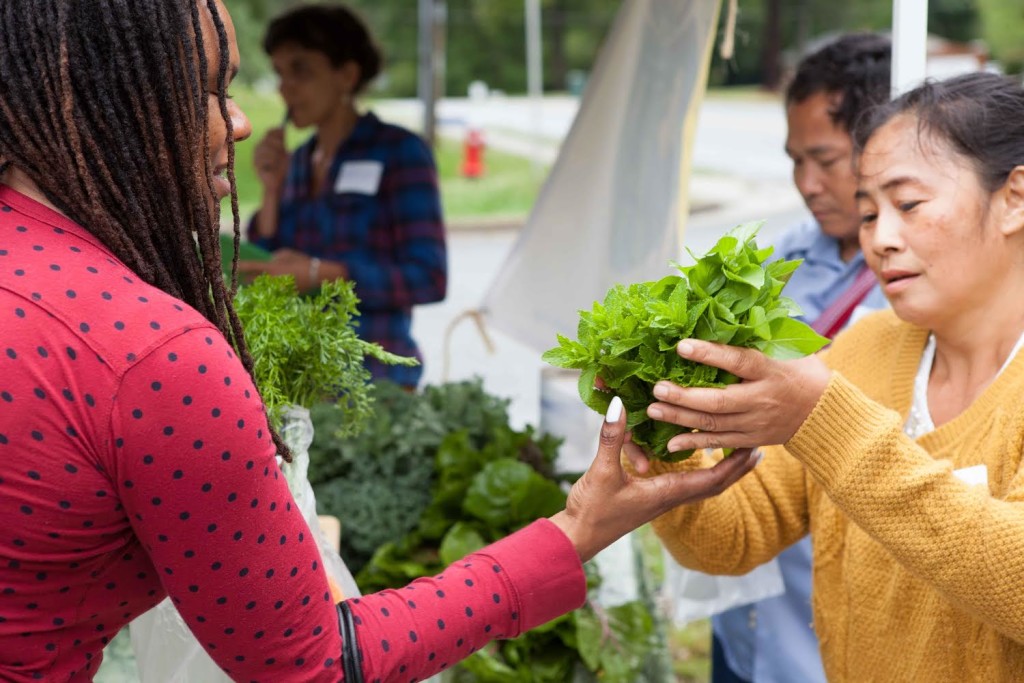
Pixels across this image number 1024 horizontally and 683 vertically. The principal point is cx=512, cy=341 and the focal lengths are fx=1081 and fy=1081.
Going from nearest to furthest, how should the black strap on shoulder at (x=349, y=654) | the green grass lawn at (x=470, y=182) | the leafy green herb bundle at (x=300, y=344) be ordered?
the black strap on shoulder at (x=349, y=654) < the leafy green herb bundle at (x=300, y=344) < the green grass lawn at (x=470, y=182)

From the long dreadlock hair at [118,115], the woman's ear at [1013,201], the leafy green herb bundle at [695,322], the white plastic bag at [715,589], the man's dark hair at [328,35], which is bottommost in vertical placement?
the white plastic bag at [715,589]

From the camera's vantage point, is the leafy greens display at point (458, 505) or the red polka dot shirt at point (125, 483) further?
the leafy greens display at point (458, 505)

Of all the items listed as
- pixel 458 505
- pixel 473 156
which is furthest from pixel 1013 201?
pixel 473 156

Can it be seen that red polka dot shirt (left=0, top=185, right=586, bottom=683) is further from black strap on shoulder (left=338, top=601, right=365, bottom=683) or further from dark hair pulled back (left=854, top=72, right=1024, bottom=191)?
dark hair pulled back (left=854, top=72, right=1024, bottom=191)

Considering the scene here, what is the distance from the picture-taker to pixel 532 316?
3.37 metres

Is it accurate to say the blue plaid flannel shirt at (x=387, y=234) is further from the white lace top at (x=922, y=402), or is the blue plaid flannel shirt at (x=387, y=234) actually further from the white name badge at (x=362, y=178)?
the white lace top at (x=922, y=402)

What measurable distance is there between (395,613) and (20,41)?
0.80 metres

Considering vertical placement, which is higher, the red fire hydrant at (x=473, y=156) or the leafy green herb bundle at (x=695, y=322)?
the leafy green herb bundle at (x=695, y=322)

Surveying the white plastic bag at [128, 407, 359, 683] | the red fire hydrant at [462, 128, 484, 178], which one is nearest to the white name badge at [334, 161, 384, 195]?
the white plastic bag at [128, 407, 359, 683]

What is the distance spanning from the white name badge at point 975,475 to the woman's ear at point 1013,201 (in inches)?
14.2

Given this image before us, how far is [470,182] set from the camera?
16016mm

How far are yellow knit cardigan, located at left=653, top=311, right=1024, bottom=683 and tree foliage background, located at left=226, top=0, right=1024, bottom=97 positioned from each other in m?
12.5

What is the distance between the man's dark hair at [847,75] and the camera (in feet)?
8.58

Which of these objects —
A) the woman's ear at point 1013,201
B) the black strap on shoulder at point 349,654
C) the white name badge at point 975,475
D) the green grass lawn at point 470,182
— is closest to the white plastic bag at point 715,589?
the white name badge at point 975,475
